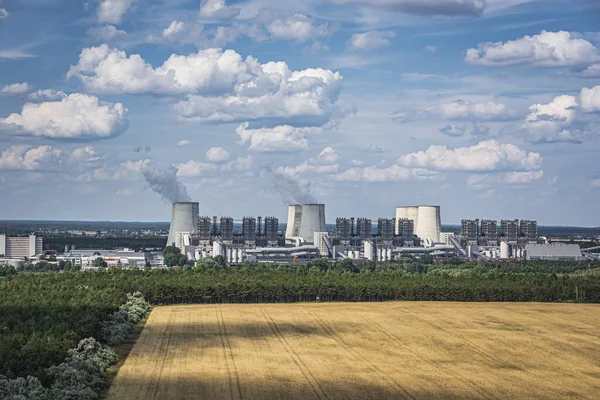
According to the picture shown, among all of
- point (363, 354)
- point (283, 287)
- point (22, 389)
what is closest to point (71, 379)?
point (22, 389)

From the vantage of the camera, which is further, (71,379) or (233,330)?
(233,330)

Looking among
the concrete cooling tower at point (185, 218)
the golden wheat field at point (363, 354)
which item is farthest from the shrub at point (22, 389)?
the concrete cooling tower at point (185, 218)

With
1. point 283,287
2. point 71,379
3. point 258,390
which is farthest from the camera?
point 283,287

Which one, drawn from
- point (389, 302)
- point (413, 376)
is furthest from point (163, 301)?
point (413, 376)

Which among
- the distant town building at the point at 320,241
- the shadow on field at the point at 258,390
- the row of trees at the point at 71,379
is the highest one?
the distant town building at the point at 320,241

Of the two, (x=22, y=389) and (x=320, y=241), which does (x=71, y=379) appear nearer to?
(x=22, y=389)

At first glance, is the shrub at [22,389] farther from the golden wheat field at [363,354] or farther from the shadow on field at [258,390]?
the golden wheat field at [363,354]
